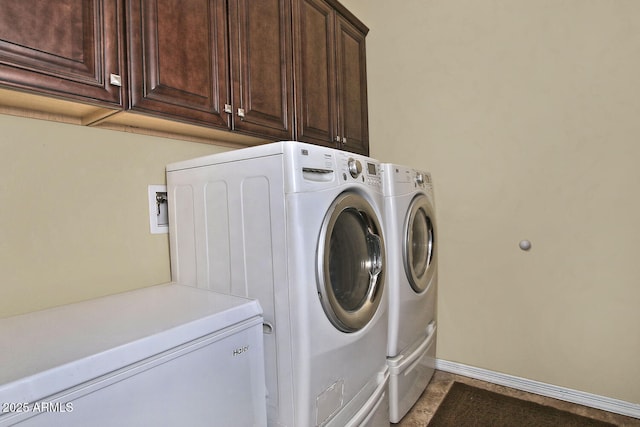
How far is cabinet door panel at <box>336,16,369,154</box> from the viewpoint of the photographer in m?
2.28

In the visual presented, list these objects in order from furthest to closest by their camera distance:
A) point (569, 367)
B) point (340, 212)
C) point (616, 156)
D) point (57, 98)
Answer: point (569, 367), point (616, 156), point (340, 212), point (57, 98)

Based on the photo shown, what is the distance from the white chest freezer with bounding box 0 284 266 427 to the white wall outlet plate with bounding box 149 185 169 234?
374mm

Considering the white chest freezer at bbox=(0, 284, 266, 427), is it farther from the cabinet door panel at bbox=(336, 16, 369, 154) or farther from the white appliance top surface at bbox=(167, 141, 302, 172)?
the cabinet door panel at bbox=(336, 16, 369, 154)

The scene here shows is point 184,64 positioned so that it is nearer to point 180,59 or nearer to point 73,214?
point 180,59

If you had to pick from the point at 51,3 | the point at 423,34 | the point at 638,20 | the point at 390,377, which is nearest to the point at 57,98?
the point at 51,3

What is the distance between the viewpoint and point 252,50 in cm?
160

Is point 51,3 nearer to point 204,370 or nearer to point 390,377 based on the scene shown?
point 204,370

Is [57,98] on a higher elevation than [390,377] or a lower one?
higher

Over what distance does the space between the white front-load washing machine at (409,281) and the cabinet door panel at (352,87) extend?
58cm

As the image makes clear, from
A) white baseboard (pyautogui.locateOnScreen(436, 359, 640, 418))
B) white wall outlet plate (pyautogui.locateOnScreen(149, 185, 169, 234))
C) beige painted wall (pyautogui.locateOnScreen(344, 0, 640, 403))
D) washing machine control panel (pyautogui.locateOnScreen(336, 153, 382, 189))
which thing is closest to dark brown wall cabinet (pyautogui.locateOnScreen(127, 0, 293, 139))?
white wall outlet plate (pyautogui.locateOnScreen(149, 185, 169, 234))

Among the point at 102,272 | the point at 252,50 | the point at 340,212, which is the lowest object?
the point at 102,272

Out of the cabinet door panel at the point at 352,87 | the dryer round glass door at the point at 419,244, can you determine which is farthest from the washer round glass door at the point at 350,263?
the cabinet door panel at the point at 352,87

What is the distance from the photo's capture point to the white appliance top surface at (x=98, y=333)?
2.30ft

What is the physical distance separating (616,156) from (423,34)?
1.41 m
